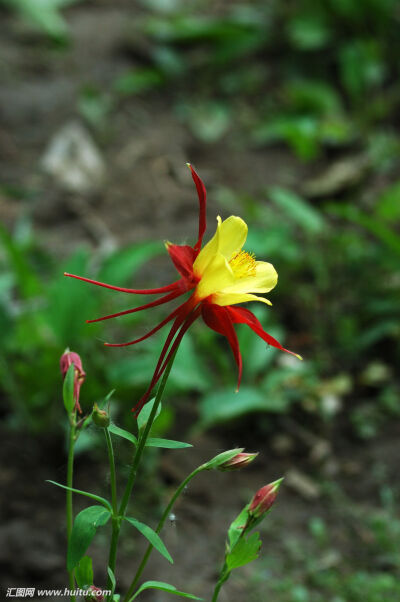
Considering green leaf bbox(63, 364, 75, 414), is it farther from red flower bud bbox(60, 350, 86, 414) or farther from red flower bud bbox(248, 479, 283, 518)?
red flower bud bbox(248, 479, 283, 518)

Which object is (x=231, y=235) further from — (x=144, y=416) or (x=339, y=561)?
(x=339, y=561)

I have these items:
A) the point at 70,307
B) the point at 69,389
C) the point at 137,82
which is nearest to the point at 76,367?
the point at 69,389

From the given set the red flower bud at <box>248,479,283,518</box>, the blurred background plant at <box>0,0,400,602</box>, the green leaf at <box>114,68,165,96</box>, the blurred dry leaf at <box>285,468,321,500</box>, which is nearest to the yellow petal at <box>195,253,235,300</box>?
the red flower bud at <box>248,479,283,518</box>

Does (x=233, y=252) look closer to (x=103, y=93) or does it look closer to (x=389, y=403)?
(x=389, y=403)

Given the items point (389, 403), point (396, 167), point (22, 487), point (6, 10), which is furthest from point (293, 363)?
point (6, 10)

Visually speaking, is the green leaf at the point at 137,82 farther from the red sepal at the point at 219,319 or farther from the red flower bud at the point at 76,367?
the red sepal at the point at 219,319
